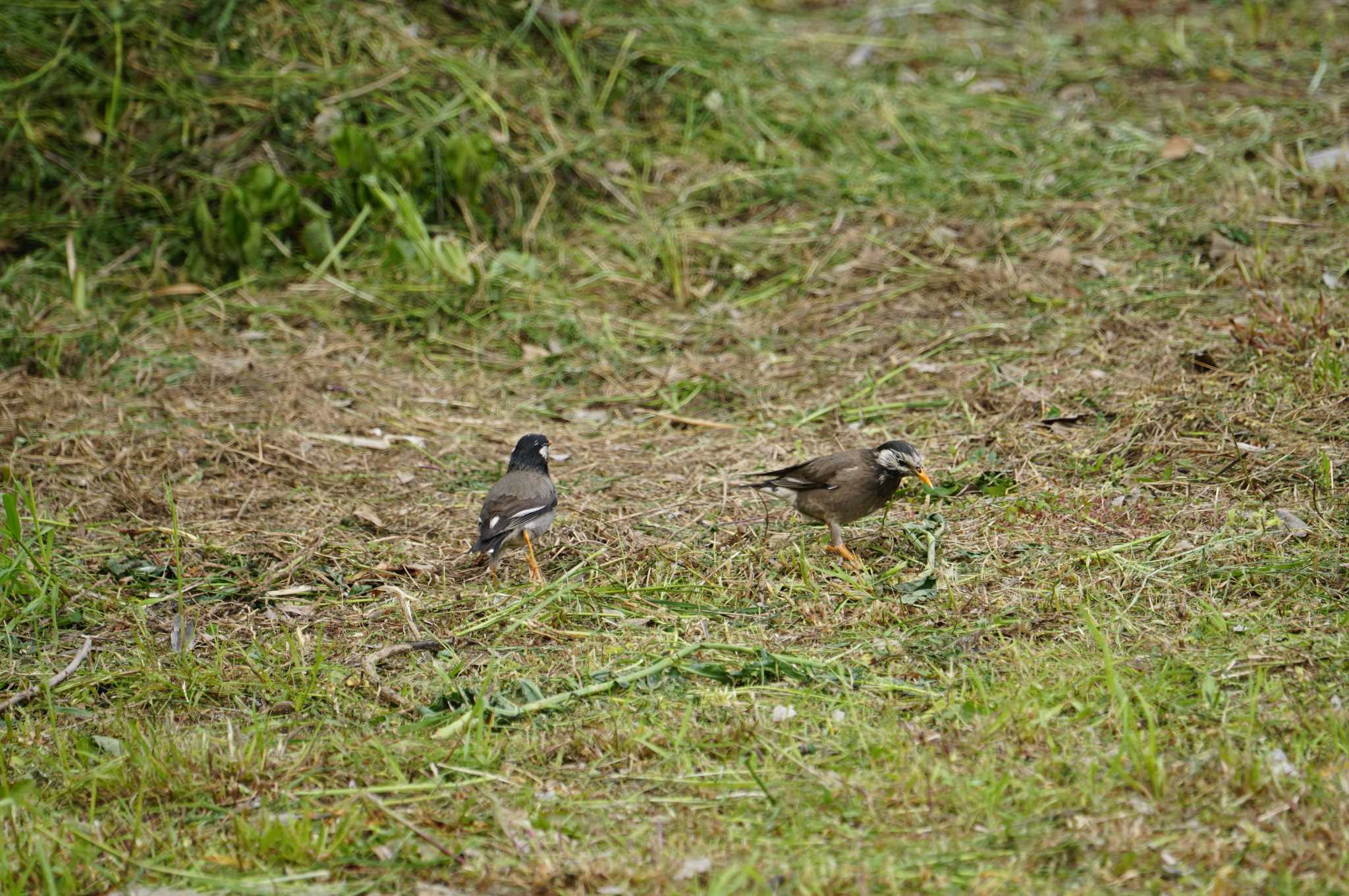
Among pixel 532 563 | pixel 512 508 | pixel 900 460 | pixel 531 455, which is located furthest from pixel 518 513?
pixel 900 460

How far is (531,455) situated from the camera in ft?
20.5

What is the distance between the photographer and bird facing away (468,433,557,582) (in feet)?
18.4

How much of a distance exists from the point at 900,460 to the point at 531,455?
1.72m

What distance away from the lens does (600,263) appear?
894 centimetres

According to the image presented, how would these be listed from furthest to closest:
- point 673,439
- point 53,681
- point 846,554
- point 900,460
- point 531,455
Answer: point 673,439 < point 531,455 < point 900,460 < point 846,554 < point 53,681

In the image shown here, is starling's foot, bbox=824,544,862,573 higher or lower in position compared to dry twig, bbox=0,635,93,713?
lower

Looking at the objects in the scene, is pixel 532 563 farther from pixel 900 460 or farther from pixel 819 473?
pixel 900 460

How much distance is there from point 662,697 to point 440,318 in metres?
4.47

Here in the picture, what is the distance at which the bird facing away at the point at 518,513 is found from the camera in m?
5.59

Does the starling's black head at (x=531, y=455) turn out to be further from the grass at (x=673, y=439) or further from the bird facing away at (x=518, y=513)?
the grass at (x=673, y=439)

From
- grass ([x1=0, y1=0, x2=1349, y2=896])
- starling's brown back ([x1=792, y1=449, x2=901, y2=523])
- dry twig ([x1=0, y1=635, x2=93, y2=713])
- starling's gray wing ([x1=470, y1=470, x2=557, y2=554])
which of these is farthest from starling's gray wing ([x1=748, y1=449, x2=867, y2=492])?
dry twig ([x1=0, y1=635, x2=93, y2=713])

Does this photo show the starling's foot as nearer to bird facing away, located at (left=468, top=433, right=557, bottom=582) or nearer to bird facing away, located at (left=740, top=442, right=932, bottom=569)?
bird facing away, located at (left=740, top=442, right=932, bottom=569)

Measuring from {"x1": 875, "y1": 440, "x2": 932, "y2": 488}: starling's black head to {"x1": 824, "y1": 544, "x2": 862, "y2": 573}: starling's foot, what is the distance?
0.39 m

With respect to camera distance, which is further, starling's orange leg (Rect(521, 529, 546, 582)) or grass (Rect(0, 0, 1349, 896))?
starling's orange leg (Rect(521, 529, 546, 582))
